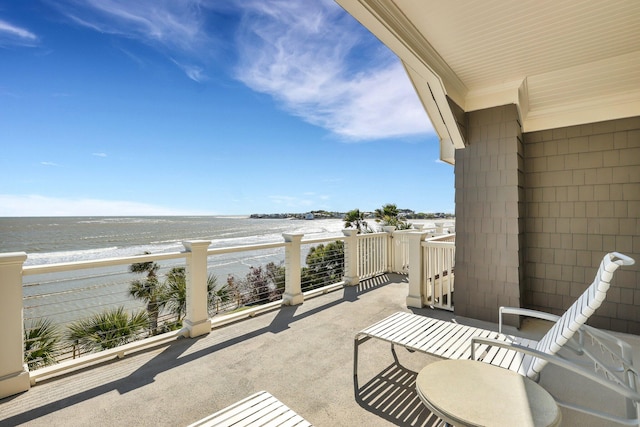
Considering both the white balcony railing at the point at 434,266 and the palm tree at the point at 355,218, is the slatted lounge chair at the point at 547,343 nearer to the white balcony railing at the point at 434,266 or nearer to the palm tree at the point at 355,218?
the white balcony railing at the point at 434,266

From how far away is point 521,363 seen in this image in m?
2.04

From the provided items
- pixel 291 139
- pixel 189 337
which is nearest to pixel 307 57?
pixel 189 337

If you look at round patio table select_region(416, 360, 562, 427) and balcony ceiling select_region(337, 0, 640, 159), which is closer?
round patio table select_region(416, 360, 562, 427)

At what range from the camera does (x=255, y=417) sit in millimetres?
1535

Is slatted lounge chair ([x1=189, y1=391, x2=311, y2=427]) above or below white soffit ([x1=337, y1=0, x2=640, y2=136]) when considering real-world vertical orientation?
below

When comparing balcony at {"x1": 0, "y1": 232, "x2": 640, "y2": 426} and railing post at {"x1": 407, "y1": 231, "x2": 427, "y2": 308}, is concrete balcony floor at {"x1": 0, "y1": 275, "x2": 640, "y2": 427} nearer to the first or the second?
balcony at {"x1": 0, "y1": 232, "x2": 640, "y2": 426}

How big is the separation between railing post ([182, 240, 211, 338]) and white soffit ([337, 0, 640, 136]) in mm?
2982

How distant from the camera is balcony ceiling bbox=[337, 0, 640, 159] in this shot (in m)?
2.27

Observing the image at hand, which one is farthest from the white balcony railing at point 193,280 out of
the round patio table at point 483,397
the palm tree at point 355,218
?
the palm tree at point 355,218

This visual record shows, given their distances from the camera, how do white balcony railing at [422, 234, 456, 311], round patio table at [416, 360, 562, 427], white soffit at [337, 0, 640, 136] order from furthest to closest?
white balcony railing at [422, 234, 456, 311] → white soffit at [337, 0, 640, 136] → round patio table at [416, 360, 562, 427]

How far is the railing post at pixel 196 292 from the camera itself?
349 cm

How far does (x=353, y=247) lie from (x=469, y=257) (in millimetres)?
2326

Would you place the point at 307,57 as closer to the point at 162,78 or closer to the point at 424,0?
the point at 424,0

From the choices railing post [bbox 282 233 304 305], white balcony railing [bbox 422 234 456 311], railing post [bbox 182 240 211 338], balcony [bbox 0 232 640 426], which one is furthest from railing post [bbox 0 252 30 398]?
white balcony railing [bbox 422 234 456 311]
